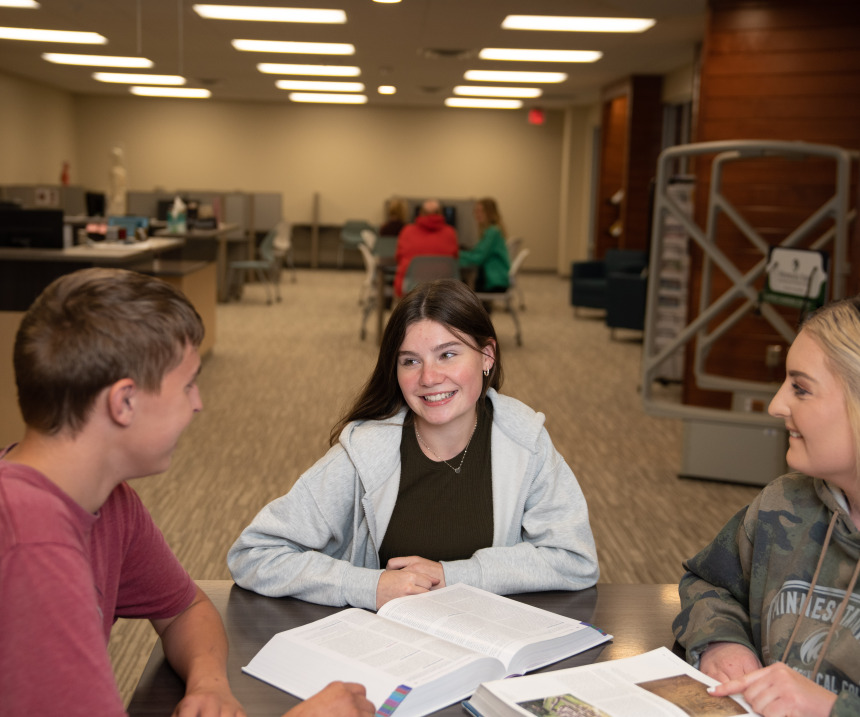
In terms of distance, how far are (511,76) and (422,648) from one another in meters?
11.1

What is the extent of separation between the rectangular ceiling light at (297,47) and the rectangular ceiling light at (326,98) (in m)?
4.86

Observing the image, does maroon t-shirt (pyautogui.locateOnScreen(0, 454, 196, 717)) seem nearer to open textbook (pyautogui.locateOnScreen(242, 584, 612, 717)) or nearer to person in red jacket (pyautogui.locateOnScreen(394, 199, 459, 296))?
open textbook (pyautogui.locateOnScreen(242, 584, 612, 717))

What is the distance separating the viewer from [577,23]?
799 centimetres

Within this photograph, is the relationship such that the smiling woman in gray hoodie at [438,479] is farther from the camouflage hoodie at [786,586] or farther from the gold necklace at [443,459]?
the camouflage hoodie at [786,586]

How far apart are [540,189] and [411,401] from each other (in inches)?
609

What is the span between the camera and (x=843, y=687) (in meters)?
1.22

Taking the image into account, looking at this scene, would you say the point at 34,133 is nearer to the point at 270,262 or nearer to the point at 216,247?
the point at 270,262

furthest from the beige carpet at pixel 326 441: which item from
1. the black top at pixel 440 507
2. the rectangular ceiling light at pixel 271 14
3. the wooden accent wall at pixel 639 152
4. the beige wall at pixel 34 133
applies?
the beige wall at pixel 34 133

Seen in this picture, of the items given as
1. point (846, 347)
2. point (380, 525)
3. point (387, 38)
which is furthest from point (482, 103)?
point (846, 347)

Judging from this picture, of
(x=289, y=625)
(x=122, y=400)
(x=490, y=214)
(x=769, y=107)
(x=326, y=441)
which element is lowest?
(x=326, y=441)

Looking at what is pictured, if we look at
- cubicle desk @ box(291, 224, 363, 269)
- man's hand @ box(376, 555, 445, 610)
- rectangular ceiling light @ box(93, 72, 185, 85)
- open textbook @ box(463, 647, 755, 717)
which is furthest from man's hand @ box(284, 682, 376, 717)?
cubicle desk @ box(291, 224, 363, 269)

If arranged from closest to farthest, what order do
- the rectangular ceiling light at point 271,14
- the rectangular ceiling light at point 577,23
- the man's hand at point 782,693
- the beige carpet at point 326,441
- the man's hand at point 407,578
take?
the man's hand at point 782,693 < the man's hand at point 407,578 < the beige carpet at point 326,441 < the rectangular ceiling light at point 271,14 < the rectangular ceiling light at point 577,23

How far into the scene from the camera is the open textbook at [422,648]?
1148 mm

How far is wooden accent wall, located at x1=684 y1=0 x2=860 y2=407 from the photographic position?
19.2 ft
